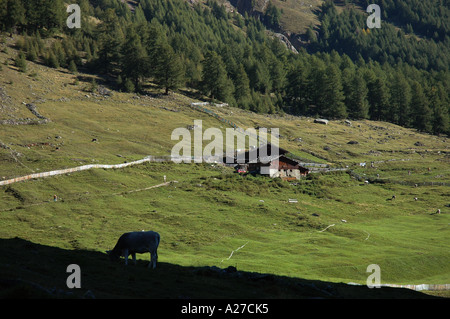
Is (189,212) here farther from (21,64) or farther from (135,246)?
(21,64)

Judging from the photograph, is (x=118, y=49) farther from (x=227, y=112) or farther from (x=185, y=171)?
(x=185, y=171)

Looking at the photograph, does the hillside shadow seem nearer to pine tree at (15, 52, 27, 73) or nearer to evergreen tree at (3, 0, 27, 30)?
pine tree at (15, 52, 27, 73)

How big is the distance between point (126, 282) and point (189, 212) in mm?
36382

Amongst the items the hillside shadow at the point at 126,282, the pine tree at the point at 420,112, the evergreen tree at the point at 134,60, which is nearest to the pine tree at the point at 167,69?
the evergreen tree at the point at 134,60

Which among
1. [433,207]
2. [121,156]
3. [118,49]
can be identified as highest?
[118,49]

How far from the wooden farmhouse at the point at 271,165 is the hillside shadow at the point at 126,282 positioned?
56395 millimetres

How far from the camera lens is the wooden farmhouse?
8819 cm

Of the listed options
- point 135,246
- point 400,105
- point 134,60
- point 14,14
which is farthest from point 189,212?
point 400,105

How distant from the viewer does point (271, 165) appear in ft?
289

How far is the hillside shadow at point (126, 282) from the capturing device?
67.7 feet

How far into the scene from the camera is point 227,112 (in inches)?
5202

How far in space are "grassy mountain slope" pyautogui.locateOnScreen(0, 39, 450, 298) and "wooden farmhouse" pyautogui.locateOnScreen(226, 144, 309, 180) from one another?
12.0 ft
